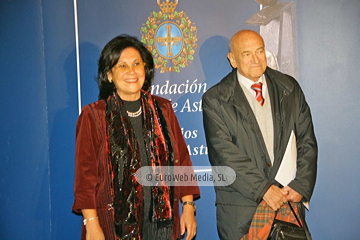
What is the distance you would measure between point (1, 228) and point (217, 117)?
196cm

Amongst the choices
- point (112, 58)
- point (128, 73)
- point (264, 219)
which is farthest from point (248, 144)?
point (112, 58)

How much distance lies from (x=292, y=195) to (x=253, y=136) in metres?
0.49

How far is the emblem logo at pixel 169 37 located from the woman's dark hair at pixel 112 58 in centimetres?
52

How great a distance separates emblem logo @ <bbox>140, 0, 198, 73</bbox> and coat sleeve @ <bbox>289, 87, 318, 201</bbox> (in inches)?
40.6

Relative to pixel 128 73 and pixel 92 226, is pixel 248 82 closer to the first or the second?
pixel 128 73

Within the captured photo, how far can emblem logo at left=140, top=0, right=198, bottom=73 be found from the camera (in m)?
3.15

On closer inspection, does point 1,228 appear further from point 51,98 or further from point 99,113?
point 99,113

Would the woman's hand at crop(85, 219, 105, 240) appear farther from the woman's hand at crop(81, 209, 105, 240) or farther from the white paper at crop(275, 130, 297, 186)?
the white paper at crop(275, 130, 297, 186)

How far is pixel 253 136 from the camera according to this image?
2.64 m

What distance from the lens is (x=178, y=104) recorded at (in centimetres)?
323

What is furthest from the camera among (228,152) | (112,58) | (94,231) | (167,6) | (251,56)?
(167,6)

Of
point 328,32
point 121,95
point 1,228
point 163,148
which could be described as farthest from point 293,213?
point 1,228

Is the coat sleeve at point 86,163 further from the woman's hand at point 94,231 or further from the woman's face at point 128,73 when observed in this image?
the woman's face at point 128,73

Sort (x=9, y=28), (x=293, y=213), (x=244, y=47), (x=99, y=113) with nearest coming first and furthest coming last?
(x=99, y=113) < (x=293, y=213) < (x=244, y=47) < (x=9, y=28)
